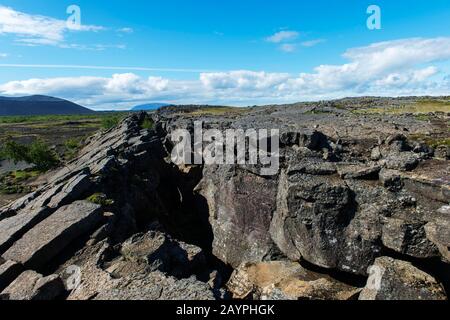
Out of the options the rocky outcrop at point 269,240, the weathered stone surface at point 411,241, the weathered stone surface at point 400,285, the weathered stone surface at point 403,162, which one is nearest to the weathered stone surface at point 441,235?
the rocky outcrop at point 269,240

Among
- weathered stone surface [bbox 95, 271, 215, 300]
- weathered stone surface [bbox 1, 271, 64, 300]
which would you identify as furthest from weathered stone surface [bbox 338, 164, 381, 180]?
weathered stone surface [bbox 1, 271, 64, 300]

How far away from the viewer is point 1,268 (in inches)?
672

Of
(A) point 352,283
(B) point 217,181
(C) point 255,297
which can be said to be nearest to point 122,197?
(B) point 217,181

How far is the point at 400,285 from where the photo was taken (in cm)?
1441

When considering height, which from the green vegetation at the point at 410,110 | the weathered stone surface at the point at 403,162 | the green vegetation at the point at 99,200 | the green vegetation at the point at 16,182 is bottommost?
the green vegetation at the point at 16,182

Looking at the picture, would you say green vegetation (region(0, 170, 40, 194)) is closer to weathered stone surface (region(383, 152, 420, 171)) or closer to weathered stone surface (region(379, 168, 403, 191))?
weathered stone surface (region(383, 152, 420, 171))

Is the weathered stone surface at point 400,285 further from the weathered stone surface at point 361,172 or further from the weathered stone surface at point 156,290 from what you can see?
the weathered stone surface at point 156,290

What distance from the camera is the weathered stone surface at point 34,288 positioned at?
14.8 m

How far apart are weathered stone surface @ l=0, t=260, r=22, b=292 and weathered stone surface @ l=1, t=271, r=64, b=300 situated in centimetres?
73

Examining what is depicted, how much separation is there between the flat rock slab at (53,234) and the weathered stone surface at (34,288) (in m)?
2.17

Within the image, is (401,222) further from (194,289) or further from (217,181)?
(217,181)

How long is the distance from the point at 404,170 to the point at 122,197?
22.3 metres
